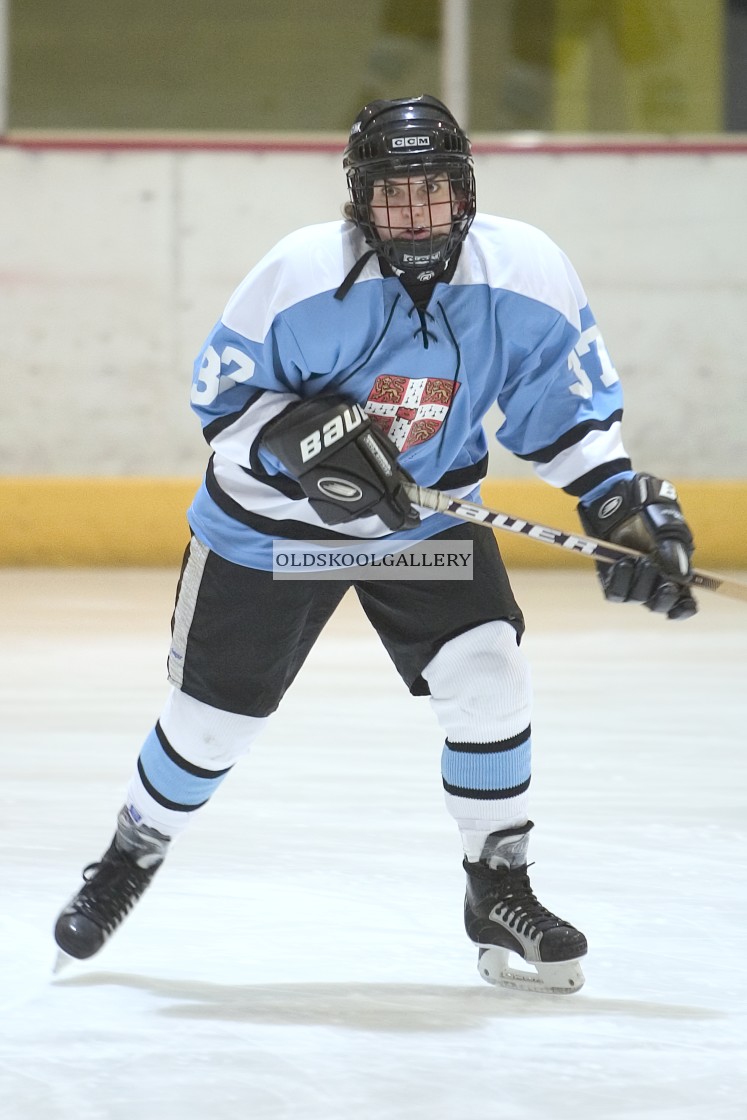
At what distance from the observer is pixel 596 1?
6793 mm

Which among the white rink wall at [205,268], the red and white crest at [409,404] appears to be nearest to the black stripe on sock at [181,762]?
the red and white crest at [409,404]

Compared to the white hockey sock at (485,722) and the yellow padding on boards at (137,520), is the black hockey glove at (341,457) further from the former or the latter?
the yellow padding on boards at (137,520)

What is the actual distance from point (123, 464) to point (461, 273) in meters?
4.54

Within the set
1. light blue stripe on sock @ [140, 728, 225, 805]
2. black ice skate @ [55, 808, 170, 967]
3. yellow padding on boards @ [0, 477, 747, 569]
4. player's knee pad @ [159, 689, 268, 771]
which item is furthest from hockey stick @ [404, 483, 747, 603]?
yellow padding on boards @ [0, 477, 747, 569]

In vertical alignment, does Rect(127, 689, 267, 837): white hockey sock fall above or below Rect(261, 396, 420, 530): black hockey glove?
below

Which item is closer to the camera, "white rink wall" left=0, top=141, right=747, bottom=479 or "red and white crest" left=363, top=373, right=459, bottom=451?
"red and white crest" left=363, top=373, right=459, bottom=451

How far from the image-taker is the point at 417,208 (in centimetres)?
189

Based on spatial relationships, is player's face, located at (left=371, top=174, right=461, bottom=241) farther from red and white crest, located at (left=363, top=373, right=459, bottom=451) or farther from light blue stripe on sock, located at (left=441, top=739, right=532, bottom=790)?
light blue stripe on sock, located at (left=441, top=739, right=532, bottom=790)

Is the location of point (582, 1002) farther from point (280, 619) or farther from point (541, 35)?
point (541, 35)

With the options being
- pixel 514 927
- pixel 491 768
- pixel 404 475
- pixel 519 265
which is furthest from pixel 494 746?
pixel 519 265

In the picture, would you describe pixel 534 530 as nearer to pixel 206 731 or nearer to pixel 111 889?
pixel 206 731

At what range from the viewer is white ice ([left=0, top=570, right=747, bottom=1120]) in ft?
5.51

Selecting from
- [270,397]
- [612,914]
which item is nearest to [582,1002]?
[612,914]

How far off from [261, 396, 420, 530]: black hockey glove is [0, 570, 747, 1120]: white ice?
2.03ft
